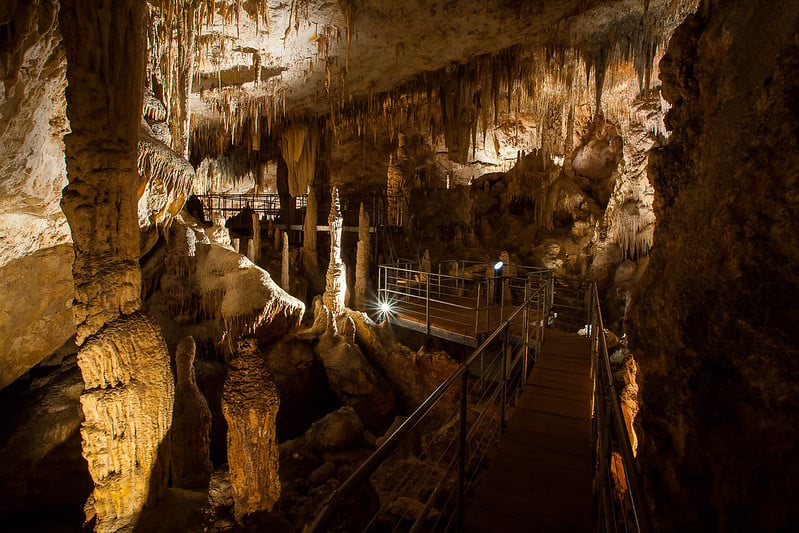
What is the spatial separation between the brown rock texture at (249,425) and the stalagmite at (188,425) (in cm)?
173

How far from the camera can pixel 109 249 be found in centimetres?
399

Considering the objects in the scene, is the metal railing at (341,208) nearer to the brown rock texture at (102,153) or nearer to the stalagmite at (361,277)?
the stalagmite at (361,277)

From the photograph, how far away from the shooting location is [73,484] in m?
8.13

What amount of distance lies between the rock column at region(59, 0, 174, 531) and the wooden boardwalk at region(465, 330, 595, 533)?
3.60 meters

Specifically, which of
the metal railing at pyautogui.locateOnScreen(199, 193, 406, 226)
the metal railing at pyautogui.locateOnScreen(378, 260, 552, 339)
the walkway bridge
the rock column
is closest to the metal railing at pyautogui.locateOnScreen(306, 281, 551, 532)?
the walkway bridge

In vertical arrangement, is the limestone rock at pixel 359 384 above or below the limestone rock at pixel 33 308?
below

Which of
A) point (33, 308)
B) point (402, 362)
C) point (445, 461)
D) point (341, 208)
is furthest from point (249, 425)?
point (341, 208)

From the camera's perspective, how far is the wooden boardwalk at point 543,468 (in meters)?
2.41

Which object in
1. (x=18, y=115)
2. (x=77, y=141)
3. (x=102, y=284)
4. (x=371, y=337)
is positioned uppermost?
(x=18, y=115)

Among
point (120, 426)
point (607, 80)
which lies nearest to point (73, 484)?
point (120, 426)

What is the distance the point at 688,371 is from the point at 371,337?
31.6 ft

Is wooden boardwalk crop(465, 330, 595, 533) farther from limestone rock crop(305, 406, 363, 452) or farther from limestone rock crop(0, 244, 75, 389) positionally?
limestone rock crop(0, 244, 75, 389)

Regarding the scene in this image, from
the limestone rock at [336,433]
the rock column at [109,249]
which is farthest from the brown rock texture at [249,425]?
the limestone rock at [336,433]

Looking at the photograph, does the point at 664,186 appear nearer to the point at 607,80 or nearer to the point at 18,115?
the point at 18,115
